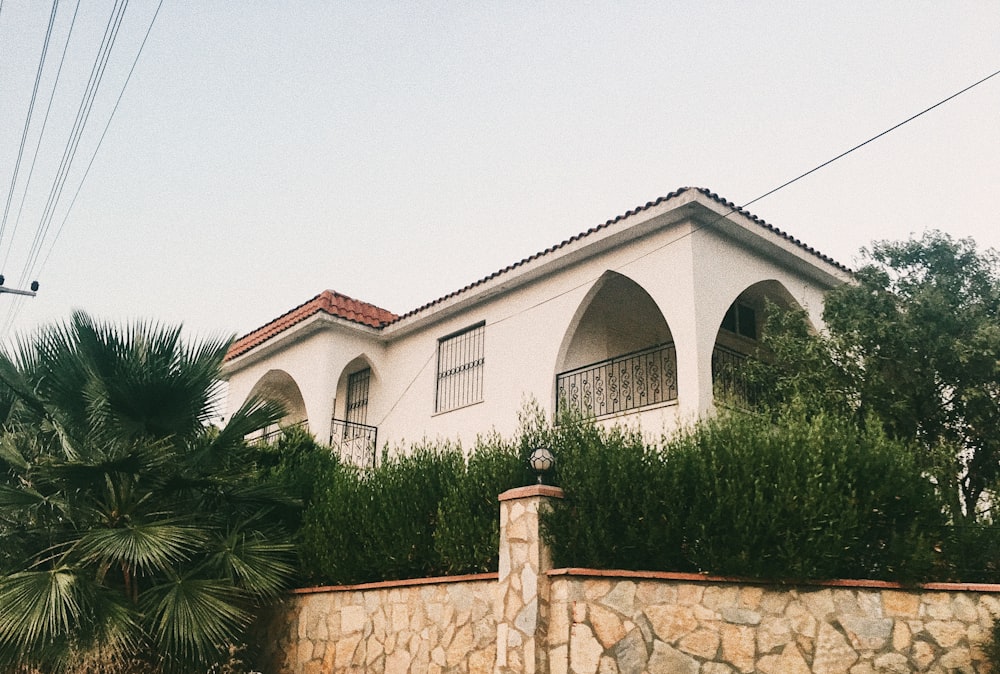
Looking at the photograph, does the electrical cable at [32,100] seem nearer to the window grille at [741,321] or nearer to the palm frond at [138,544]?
the palm frond at [138,544]

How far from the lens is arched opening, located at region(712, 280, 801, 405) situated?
Answer: 1257cm

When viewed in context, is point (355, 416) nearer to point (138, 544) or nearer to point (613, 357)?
point (613, 357)

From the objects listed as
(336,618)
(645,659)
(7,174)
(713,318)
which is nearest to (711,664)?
(645,659)

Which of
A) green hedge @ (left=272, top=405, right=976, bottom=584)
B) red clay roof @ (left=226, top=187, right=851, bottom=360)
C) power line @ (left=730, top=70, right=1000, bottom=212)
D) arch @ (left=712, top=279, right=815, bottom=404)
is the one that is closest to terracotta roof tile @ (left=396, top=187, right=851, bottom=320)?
red clay roof @ (left=226, top=187, right=851, bottom=360)

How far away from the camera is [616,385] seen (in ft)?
44.8

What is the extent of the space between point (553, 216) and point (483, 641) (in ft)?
27.0

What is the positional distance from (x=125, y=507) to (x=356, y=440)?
291 inches

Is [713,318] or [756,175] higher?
[756,175]

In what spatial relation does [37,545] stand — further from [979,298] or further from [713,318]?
[979,298]

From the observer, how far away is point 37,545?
974 centimetres

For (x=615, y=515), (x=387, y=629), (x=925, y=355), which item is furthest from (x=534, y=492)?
(x=925, y=355)

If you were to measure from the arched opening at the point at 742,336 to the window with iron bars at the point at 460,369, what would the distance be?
3.94m

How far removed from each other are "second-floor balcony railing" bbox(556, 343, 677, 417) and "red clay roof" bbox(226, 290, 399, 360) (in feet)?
14.6

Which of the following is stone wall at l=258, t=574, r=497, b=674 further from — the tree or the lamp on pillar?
the tree
